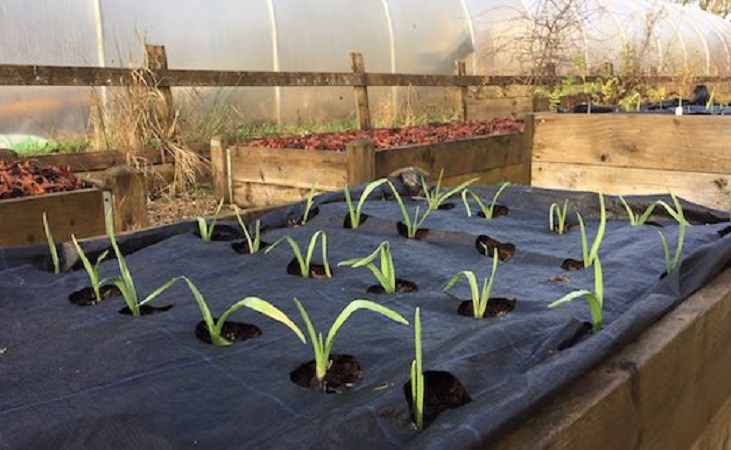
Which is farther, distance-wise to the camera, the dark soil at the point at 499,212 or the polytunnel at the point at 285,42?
the polytunnel at the point at 285,42

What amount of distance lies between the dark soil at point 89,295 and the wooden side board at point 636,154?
9.62 feet

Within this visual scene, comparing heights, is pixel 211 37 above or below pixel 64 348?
above

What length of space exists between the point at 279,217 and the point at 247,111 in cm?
506

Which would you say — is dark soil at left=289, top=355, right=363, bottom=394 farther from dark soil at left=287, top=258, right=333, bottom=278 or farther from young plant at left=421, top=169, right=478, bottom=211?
young plant at left=421, top=169, right=478, bottom=211

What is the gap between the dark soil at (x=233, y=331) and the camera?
1.33m

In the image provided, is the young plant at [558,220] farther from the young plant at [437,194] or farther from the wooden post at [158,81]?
the wooden post at [158,81]

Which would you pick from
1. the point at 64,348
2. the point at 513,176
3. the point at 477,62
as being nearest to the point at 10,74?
the point at 513,176

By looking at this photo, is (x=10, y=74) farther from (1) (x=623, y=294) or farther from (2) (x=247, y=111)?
(1) (x=623, y=294)

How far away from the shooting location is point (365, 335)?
4.25ft

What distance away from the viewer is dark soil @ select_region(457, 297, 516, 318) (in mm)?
1461

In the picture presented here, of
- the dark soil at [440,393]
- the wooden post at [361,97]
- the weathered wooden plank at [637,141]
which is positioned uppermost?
the wooden post at [361,97]

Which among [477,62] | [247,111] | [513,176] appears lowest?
[513,176]

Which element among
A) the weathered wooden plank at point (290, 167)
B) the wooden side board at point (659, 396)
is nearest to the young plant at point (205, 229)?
the wooden side board at point (659, 396)

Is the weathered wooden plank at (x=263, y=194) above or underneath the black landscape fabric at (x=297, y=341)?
underneath
